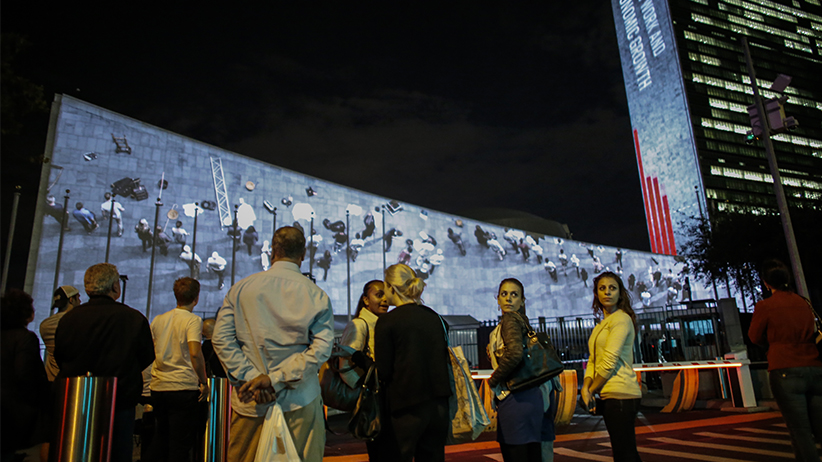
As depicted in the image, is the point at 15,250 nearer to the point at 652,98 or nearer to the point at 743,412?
the point at 743,412

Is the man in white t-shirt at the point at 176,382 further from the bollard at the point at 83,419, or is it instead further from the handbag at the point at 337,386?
the handbag at the point at 337,386

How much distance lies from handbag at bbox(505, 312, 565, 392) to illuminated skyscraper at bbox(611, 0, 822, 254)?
2705 inches

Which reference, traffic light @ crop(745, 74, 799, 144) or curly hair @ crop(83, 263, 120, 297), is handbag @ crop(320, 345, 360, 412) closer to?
curly hair @ crop(83, 263, 120, 297)

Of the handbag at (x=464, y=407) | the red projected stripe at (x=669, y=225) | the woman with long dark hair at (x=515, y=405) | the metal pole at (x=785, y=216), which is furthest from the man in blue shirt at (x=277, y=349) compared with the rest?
the red projected stripe at (x=669, y=225)

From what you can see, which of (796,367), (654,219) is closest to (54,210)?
(796,367)

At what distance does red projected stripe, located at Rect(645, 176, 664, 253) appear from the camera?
70.1 metres

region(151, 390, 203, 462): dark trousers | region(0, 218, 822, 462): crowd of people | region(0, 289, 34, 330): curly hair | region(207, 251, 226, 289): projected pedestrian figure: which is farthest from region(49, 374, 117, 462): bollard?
region(207, 251, 226, 289): projected pedestrian figure

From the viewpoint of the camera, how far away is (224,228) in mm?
22000

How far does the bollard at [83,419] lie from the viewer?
2.87 m

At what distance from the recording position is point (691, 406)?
961 cm

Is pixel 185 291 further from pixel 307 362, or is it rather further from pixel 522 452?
pixel 522 452

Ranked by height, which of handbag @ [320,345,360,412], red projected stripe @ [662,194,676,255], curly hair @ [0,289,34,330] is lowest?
handbag @ [320,345,360,412]

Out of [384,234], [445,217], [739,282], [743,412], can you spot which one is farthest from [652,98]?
[743,412]

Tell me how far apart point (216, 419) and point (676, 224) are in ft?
236
